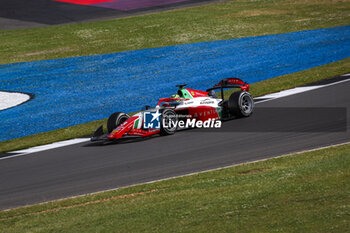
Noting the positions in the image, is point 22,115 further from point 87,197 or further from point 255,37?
point 255,37

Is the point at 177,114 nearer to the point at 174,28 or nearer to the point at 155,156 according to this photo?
the point at 155,156

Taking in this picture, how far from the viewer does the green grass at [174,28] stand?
29.8 metres

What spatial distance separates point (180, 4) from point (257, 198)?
30034mm

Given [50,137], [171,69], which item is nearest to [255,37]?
[171,69]

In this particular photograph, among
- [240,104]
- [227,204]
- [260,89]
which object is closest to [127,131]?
[240,104]

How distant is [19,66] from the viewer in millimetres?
28297

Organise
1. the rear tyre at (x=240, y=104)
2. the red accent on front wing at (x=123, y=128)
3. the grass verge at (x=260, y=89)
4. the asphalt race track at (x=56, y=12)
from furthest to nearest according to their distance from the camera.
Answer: the asphalt race track at (x=56, y=12)
the grass verge at (x=260, y=89)
the rear tyre at (x=240, y=104)
the red accent on front wing at (x=123, y=128)

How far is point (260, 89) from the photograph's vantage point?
1981 cm

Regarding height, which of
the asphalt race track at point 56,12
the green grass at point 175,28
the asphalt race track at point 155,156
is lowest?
the asphalt race track at point 155,156

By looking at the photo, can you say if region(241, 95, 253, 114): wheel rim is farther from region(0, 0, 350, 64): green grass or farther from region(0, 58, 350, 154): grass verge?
region(0, 0, 350, 64): green grass

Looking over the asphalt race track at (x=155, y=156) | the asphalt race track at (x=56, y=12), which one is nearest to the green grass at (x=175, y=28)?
the asphalt race track at (x=56, y=12)

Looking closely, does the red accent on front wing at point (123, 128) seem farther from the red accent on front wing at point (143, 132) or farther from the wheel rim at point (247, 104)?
the wheel rim at point (247, 104)

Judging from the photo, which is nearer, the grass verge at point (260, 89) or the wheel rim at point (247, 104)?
the wheel rim at point (247, 104)

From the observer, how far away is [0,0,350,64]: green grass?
2983cm
